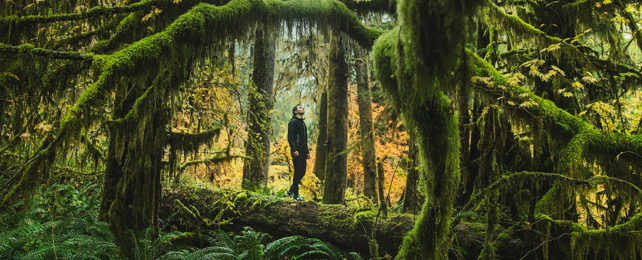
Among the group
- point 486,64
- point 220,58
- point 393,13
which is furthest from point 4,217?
point 393,13

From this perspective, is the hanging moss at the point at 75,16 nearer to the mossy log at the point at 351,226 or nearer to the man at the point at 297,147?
the mossy log at the point at 351,226

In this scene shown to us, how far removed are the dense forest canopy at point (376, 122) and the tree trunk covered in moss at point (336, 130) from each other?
164 centimetres

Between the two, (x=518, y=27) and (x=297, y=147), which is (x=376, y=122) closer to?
(x=518, y=27)

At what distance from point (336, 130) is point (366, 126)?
59.4 inches

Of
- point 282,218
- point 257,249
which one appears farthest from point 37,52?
point 282,218

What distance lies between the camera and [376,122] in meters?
5.43

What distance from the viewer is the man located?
953 centimetres

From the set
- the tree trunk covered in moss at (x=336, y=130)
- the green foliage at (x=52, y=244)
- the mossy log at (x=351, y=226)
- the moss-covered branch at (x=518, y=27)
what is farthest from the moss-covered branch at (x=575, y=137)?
the green foliage at (x=52, y=244)

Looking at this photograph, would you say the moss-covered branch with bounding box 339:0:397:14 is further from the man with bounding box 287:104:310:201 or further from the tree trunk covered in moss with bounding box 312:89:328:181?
the tree trunk covered in moss with bounding box 312:89:328:181

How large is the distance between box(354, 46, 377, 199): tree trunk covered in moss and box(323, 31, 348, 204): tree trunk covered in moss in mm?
540

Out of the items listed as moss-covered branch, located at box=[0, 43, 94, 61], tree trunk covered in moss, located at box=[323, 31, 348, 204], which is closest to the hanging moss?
moss-covered branch, located at box=[0, 43, 94, 61]

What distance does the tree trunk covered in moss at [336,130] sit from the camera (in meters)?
8.65

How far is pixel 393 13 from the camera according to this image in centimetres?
770

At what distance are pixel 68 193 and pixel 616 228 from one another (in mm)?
8145
